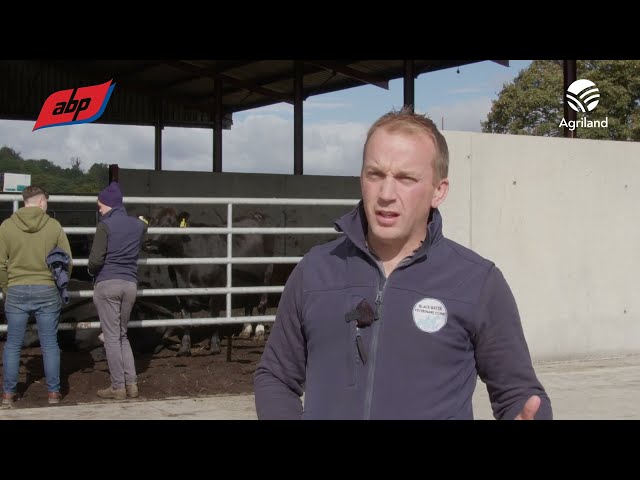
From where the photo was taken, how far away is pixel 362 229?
84.8 inches

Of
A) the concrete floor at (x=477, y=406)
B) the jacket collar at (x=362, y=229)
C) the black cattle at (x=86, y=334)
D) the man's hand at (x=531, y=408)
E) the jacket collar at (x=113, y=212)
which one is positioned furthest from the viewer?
the black cattle at (x=86, y=334)

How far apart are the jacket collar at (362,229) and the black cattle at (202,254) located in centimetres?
675

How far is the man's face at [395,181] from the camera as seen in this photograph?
2.06 metres

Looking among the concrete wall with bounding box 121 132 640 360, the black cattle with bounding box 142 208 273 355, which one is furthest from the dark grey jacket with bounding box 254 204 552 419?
the black cattle with bounding box 142 208 273 355

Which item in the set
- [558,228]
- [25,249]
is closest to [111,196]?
[25,249]

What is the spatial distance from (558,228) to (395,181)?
22.6 feet

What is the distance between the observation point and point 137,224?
7.13 metres

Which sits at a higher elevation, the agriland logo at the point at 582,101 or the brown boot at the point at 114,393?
the agriland logo at the point at 582,101

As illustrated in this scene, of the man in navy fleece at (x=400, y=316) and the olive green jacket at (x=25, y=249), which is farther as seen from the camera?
the olive green jacket at (x=25, y=249)

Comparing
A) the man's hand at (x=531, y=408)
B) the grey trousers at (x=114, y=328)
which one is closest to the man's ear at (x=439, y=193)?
the man's hand at (x=531, y=408)

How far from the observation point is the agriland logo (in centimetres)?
997

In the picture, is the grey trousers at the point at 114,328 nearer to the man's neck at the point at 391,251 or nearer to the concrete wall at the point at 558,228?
the concrete wall at the point at 558,228
